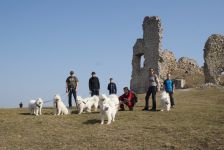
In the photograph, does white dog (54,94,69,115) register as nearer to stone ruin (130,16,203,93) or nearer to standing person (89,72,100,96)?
standing person (89,72,100,96)

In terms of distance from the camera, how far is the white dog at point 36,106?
67.4 ft

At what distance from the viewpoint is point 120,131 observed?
53.5 ft

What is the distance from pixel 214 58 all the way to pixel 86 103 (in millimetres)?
24784

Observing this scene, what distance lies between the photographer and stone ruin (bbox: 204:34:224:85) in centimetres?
4234

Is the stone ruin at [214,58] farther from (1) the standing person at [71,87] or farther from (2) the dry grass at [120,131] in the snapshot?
(1) the standing person at [71,87]

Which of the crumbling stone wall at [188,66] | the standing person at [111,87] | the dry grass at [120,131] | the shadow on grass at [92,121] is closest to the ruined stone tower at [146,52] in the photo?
the crumbling stone wall at [188,66]

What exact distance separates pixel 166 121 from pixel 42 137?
4878mm

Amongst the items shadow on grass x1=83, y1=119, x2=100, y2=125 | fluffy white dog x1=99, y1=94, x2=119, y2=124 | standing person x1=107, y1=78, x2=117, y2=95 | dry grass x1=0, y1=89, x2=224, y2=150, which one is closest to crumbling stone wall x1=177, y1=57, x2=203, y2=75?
standing person x1=107, y1=78, x2=117, y2=95

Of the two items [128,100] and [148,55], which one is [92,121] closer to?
[128,100]

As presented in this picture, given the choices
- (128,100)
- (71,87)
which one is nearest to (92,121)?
(128,100)

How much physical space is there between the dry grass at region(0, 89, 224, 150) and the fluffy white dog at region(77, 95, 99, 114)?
2.66 ft

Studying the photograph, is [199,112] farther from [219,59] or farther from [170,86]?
[219,59]

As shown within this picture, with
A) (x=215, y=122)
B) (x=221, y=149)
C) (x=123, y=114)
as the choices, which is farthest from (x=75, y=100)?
(x=221, y=149)

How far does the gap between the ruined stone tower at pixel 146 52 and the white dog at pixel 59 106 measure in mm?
22686
